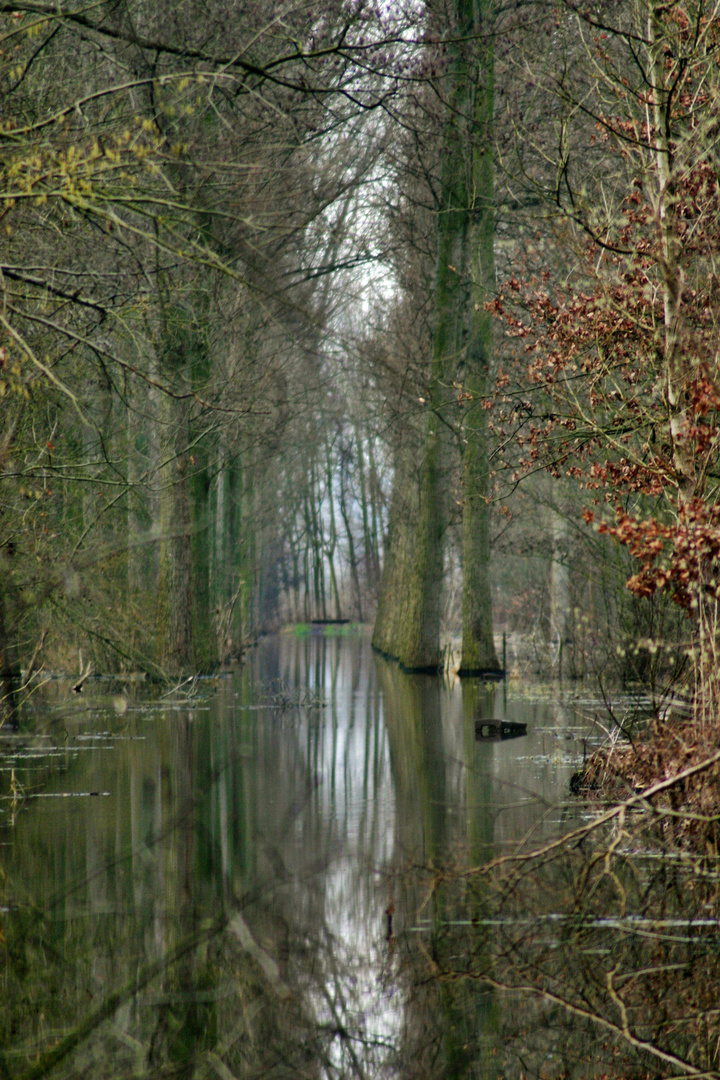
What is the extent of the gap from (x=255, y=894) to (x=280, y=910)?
1.13 ft

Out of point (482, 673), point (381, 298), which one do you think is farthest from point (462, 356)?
point (381, 298)

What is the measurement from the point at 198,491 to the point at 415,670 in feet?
16.2

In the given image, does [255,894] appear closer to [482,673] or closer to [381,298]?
[482,673]

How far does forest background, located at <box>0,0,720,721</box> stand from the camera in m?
7.25

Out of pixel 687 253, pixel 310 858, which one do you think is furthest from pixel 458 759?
pixel 687 253

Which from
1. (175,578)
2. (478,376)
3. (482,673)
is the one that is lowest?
(482,673)

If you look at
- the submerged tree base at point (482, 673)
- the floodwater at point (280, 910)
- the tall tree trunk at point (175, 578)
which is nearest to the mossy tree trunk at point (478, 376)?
the submerged tree base at point (482, 673)

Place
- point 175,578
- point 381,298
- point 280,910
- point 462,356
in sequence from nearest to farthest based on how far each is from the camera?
1. point 280,910
2. point 175,578
3. point 462,356
4. point 381,298

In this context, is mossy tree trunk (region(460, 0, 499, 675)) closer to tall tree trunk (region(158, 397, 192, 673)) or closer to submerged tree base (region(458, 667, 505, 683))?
submerged tree base (region(458, 667, 505, 683))

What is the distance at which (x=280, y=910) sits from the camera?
19.9 ft

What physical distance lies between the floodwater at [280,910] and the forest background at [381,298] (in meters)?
1.54

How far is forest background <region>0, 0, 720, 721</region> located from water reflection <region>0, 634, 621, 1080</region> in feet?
5.03

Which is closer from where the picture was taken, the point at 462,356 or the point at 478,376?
the point at 478,376

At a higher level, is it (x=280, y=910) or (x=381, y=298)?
(x=381, y=298)
